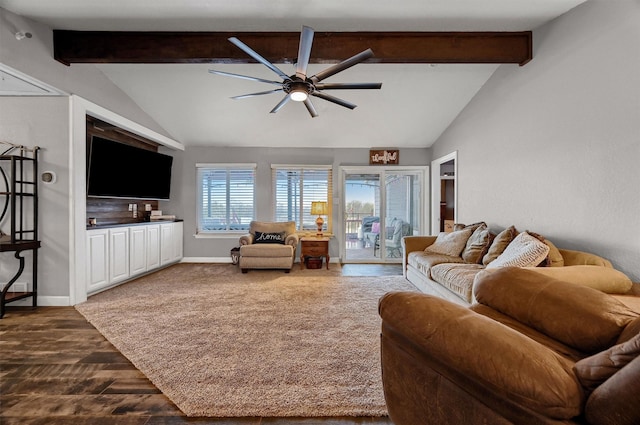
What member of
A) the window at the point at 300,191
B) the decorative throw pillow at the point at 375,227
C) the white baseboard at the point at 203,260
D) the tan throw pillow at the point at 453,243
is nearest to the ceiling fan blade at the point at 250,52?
the tan throw pillow at the point at 453,243

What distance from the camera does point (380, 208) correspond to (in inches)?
229

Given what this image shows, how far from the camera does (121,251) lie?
4039 mm

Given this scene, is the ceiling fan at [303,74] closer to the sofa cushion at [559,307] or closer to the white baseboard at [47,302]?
the sofa cushion at [559,307]

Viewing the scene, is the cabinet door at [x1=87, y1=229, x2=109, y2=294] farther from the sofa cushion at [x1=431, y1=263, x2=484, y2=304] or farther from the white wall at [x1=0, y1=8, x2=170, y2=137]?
the sofa cushion at [x1=431, y1=263, x2=484, y2=304]

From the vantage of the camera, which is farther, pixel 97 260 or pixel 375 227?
pixel 375 227

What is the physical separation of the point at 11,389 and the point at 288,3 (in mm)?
3497

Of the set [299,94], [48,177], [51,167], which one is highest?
[299,94]

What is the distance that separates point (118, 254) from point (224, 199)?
2.28 metres

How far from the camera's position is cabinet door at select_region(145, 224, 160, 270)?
15.3 feet

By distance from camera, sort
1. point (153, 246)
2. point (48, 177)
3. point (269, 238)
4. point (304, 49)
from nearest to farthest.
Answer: point (304, 49)
point (48, 177)
point (153, 246)
point (269, 238)

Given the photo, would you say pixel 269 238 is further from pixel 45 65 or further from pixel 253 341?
pixel 45 65

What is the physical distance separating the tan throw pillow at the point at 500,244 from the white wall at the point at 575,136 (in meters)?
0.28

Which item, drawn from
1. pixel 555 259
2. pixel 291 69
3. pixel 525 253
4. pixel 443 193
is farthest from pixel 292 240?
pixel 443 193

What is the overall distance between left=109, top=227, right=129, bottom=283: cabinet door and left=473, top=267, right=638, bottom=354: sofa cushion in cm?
436
